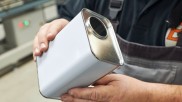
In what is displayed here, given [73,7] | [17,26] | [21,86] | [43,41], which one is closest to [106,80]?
[43,41]

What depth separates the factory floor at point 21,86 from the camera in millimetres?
1901

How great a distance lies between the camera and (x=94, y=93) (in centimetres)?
60

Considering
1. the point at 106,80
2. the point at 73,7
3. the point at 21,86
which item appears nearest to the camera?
the point at 106,80

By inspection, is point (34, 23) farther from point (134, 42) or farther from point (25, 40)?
point (134, 42)

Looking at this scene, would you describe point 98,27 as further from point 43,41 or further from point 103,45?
point 43,41

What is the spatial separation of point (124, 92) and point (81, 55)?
0.51 ft

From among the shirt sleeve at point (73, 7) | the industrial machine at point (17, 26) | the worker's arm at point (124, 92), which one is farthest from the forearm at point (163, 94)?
the industrial machine at point (17, 26)

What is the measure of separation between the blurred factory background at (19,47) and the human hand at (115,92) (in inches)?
51.4

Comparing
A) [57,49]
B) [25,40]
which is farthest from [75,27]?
[25,40]

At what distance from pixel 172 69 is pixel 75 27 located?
32cm

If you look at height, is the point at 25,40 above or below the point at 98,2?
below

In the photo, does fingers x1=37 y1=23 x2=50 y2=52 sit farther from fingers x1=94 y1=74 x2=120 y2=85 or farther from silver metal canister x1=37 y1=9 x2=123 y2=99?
fingers x1=94 y1=74 x2=120 y2=85

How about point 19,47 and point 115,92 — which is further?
point 19,47

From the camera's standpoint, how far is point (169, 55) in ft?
2.37
